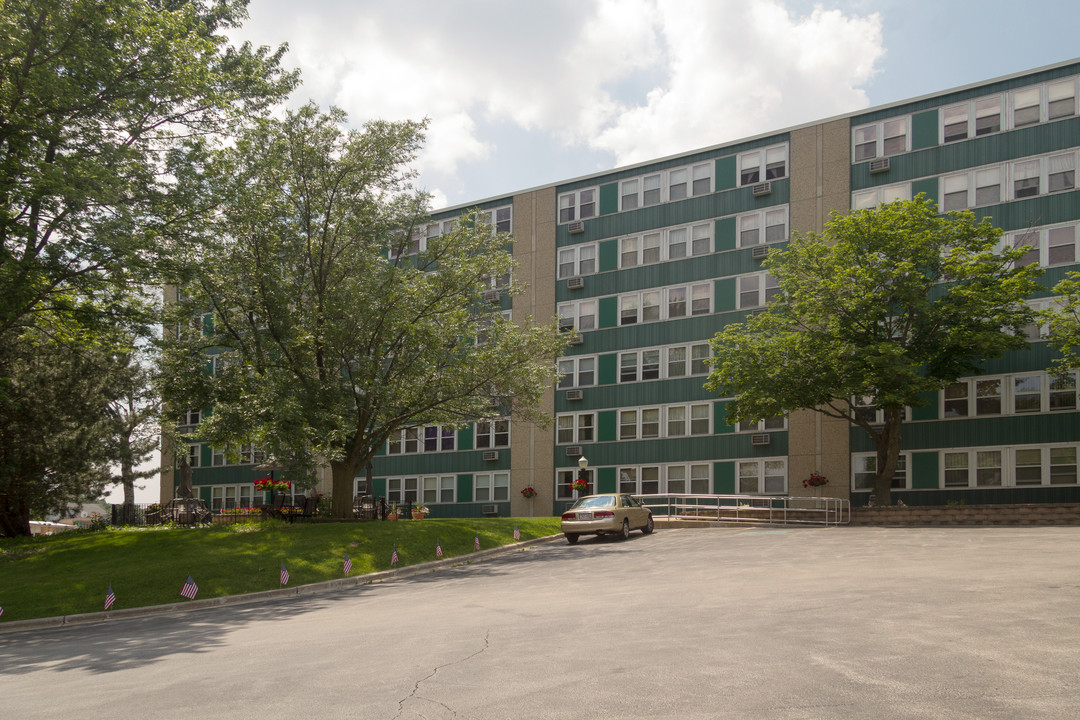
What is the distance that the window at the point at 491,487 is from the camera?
4747 cm

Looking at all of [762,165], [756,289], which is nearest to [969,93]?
[762,165]

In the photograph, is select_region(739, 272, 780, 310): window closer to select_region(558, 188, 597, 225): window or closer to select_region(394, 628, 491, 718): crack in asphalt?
select_region(558, 188, 597, 225): window

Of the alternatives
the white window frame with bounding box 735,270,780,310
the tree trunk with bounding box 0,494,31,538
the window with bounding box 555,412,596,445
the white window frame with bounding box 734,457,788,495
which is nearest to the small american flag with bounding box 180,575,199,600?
the tree trunk with bounding box 0,494,31,538

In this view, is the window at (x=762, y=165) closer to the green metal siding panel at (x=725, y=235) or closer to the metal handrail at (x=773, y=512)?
the green metal siding panel at (x=725, y=235)

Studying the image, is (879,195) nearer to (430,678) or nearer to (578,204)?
(578,204)

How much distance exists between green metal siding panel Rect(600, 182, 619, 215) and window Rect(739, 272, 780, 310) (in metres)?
8.11

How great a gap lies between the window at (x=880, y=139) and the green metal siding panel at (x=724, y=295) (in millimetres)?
7582

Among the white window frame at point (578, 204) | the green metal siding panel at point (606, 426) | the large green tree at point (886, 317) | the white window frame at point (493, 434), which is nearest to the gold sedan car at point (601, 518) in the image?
the large green tree at point (886, 317)

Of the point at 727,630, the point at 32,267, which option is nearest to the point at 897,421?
the point at 727,630

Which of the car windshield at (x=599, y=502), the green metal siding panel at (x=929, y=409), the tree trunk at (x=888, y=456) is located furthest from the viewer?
the green metal siding panel at (x=929, y=409)

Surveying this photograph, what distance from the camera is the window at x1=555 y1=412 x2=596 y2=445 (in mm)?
45375

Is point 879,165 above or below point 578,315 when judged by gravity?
above

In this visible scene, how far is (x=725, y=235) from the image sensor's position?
42.8m

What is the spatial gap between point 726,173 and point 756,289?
19.7ft
